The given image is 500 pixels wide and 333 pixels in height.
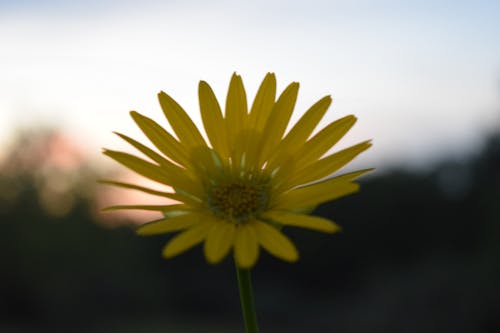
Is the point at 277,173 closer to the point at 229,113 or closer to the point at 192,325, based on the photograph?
the point at 229,113

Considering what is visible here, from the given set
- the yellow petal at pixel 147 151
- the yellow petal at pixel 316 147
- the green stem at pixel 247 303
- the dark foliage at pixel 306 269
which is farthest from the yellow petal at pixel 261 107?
the dark foliage at pixel 306 269

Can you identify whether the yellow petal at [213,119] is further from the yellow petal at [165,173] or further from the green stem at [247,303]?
the green stem at [247,303]

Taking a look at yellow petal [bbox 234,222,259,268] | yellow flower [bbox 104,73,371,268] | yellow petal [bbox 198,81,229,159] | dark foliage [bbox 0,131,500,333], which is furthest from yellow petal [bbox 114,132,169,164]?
dark foliage [bbox 0,131,500,333]

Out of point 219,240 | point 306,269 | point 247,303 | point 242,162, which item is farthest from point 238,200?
point 306,269

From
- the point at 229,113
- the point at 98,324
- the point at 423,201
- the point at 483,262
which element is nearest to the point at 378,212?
the point at 423,201

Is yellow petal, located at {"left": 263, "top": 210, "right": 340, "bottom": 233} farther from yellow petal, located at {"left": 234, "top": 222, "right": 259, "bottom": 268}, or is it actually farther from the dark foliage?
the dark foliage
